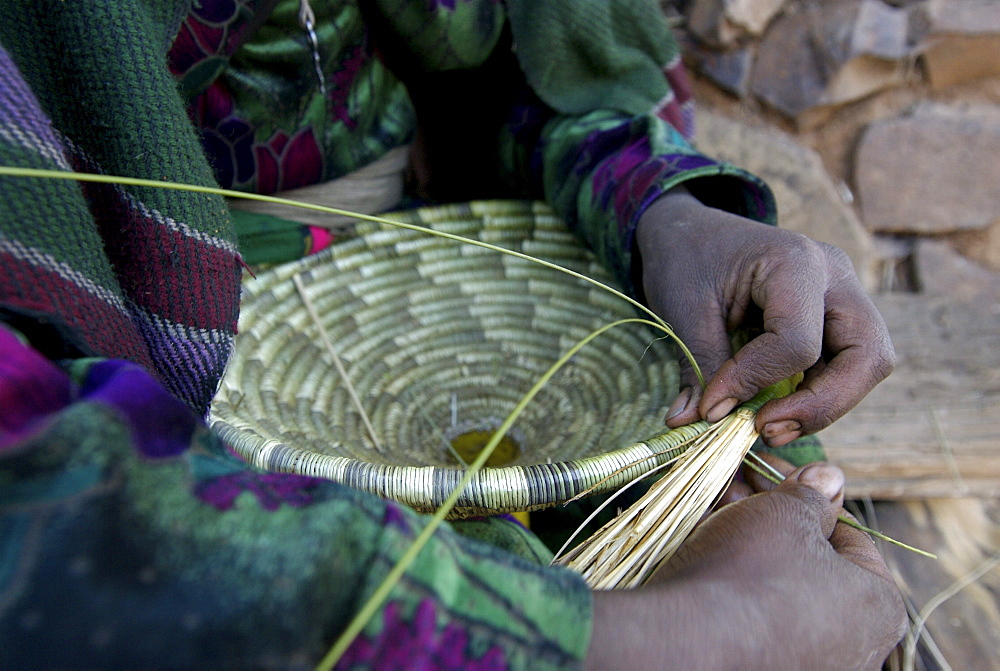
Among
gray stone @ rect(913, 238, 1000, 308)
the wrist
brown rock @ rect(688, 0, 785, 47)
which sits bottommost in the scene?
gray stone @ rect(913, 238, 1000, 308)

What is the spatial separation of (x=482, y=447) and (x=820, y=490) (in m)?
0.49

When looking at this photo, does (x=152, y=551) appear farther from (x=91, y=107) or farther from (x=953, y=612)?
(x=953, y=612)

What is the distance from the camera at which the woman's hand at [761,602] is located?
433mm

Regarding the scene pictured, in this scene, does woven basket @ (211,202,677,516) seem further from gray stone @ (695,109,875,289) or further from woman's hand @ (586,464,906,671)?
gray stone @ (695,109,875,289)

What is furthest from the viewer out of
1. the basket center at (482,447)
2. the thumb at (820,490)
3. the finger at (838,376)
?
the basket center at (482,447)

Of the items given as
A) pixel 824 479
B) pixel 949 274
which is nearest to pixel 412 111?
pixel 824 479

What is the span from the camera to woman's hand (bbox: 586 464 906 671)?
1.42ft

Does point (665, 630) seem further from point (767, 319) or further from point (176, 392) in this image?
point (176, 392)

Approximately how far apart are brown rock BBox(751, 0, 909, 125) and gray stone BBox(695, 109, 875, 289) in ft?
0.31

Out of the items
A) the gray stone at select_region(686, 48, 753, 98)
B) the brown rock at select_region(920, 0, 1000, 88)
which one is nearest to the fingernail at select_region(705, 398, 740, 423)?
the gray stone at select_region(686, 48, 753, 98)

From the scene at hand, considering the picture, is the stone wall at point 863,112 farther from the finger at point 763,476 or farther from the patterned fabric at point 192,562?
the patterned fabric at point 192,562

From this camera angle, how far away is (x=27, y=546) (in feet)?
1.04

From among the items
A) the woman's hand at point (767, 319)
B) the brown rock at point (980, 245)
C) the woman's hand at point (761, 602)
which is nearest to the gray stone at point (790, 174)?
the brown rock at point (980, 245)

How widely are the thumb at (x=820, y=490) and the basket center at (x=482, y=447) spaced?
41 centimetres
